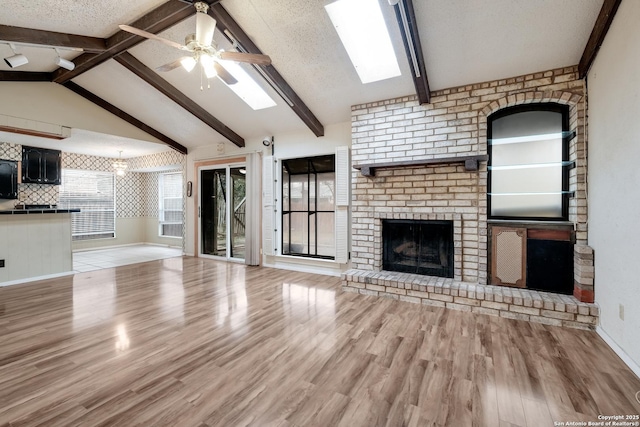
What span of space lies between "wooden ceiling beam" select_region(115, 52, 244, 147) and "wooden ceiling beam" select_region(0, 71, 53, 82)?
1.64 m

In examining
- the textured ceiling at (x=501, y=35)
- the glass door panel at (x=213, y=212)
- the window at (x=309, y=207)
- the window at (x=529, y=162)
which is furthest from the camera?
the glass door panel at (x=213, y=212)

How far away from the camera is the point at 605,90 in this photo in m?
2.63

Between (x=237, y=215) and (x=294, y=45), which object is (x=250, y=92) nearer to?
(x=294, y=45)

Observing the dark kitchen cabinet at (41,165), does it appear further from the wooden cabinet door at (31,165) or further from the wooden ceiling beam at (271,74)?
the wooden ceiling beam at (271,74)

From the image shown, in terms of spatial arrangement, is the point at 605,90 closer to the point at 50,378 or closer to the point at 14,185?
the point at 50,378

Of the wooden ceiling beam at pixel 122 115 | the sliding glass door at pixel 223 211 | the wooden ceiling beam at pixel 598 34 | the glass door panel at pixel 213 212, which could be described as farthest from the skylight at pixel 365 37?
the wooden ceiling beam at pixel 122 115

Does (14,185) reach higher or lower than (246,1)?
lower

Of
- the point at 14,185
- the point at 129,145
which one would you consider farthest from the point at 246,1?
the point at 14,185

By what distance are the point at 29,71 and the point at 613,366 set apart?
7806 millimetres

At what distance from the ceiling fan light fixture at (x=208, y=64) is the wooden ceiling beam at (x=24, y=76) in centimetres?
367

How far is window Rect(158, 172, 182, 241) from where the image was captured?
827 cm

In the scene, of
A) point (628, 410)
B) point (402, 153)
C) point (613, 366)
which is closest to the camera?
point (628, 410)

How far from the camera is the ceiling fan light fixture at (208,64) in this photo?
2.83m

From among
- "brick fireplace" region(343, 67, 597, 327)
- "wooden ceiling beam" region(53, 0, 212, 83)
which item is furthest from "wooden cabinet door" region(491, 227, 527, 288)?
"wooden ceiling beam" region(53, 0, 212, 83)
